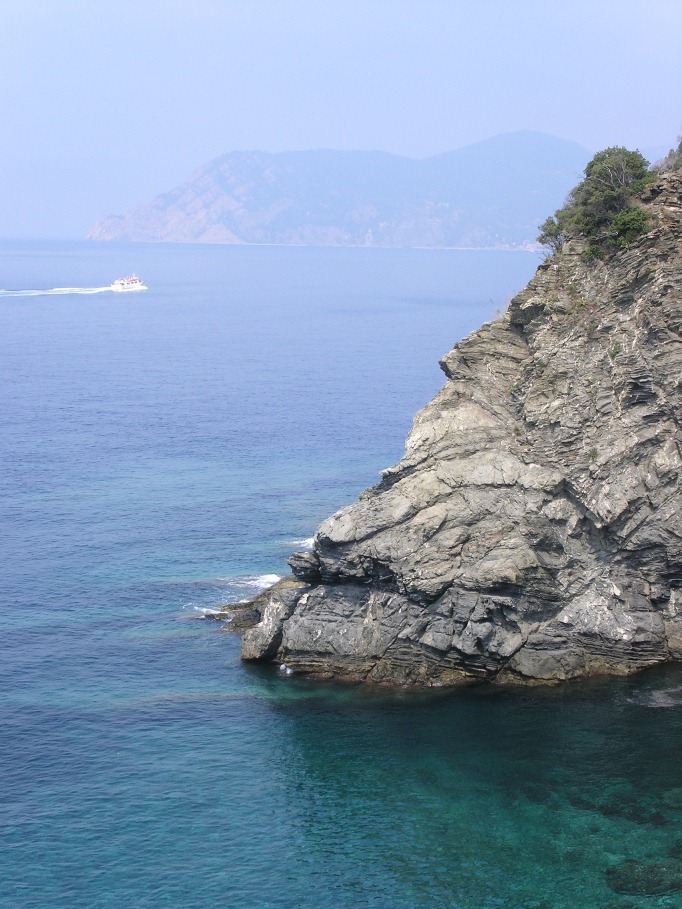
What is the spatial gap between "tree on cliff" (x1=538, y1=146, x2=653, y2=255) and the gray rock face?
139 centimetres

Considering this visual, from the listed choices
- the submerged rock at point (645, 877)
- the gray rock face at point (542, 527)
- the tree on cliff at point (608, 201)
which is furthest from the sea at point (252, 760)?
the tree on cliff at point (608, 201)

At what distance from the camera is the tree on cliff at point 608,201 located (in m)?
71.6

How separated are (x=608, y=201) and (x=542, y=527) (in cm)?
2312

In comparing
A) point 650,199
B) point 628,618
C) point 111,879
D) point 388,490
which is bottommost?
point 111,879

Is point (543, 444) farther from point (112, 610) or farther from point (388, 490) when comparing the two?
point (112, 610)

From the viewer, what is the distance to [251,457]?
12250cm

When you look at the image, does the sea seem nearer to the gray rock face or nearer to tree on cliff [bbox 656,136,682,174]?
the gray rock face

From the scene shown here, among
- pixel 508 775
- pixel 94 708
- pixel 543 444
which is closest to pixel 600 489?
pixel 543 444

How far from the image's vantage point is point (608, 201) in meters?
73.5

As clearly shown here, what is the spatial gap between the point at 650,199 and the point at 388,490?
26758mm

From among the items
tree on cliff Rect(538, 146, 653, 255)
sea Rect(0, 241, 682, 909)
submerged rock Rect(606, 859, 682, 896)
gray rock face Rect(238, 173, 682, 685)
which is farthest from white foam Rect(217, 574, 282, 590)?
submerged rock Rect(606, 859, 682, 896)

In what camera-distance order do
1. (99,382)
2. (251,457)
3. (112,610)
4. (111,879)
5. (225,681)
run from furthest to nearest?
(99,382) → (251,457) → (112,610) → (225,681) → (111,879)

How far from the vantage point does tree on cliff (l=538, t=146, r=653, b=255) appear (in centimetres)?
7162

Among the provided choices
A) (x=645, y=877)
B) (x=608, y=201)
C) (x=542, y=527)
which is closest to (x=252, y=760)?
(x=645, y=877)
